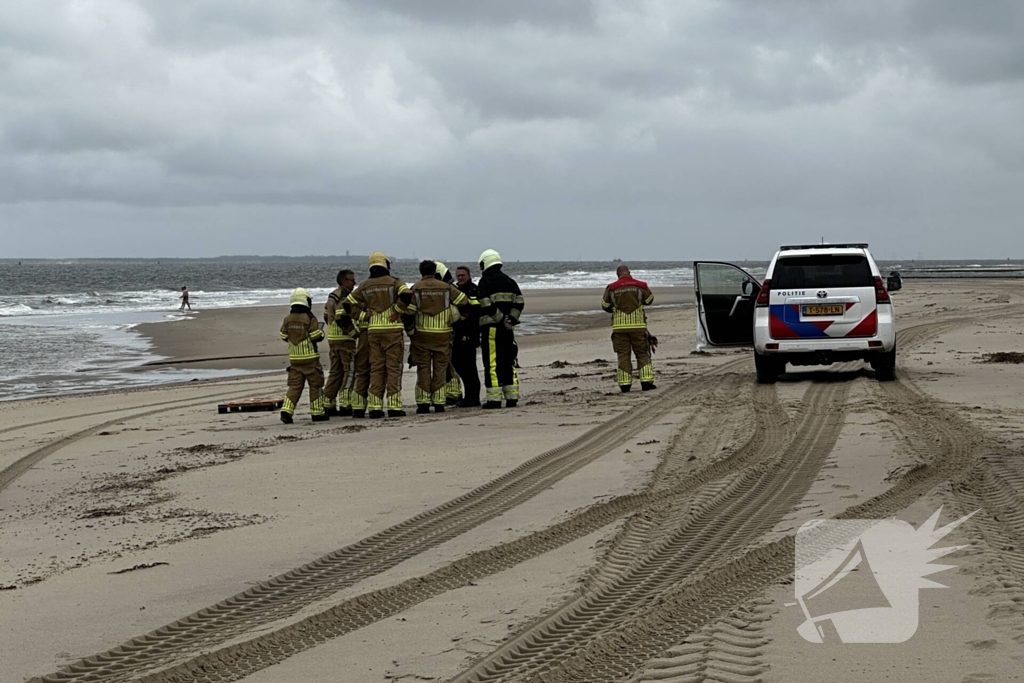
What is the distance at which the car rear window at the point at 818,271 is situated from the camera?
1526 centimetres

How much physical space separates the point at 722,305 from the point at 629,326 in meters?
1.82

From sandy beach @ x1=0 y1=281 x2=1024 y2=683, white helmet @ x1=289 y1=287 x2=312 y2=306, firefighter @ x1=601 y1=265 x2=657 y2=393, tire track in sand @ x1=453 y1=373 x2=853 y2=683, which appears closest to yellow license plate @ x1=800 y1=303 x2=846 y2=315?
sandy beach @ x1=0 y1=281 x2=1024 y2=683

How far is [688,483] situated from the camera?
8484mm

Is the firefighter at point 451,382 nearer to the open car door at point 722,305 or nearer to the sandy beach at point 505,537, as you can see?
the sandy beach at point 505,537

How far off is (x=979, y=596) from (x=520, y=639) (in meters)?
1.98

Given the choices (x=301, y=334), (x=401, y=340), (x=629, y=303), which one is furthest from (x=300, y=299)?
(x=629, y=303)

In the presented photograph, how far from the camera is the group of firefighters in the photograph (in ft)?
45.6

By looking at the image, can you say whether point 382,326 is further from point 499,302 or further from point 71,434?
point 71,434

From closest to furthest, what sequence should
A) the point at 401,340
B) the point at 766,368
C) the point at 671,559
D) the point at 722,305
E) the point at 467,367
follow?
1. the point at 671,559
2. the point at 401,340
3. the point at 467,367
4. the point at 766,368
5. the point at 722,305

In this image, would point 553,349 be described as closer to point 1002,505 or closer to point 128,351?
point 128,351

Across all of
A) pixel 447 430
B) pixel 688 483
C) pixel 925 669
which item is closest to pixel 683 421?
pixel 447 430

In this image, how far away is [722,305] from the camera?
16.7 metres

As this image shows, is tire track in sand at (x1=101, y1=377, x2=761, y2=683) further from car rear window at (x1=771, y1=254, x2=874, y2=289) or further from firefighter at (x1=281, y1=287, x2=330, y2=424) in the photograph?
car rear window at (x1=771, y1=254, x2=874, y2=289)

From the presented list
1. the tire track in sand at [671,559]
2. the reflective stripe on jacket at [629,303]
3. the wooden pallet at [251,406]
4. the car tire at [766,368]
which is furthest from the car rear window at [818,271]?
the wooden pallet at [251,406]
